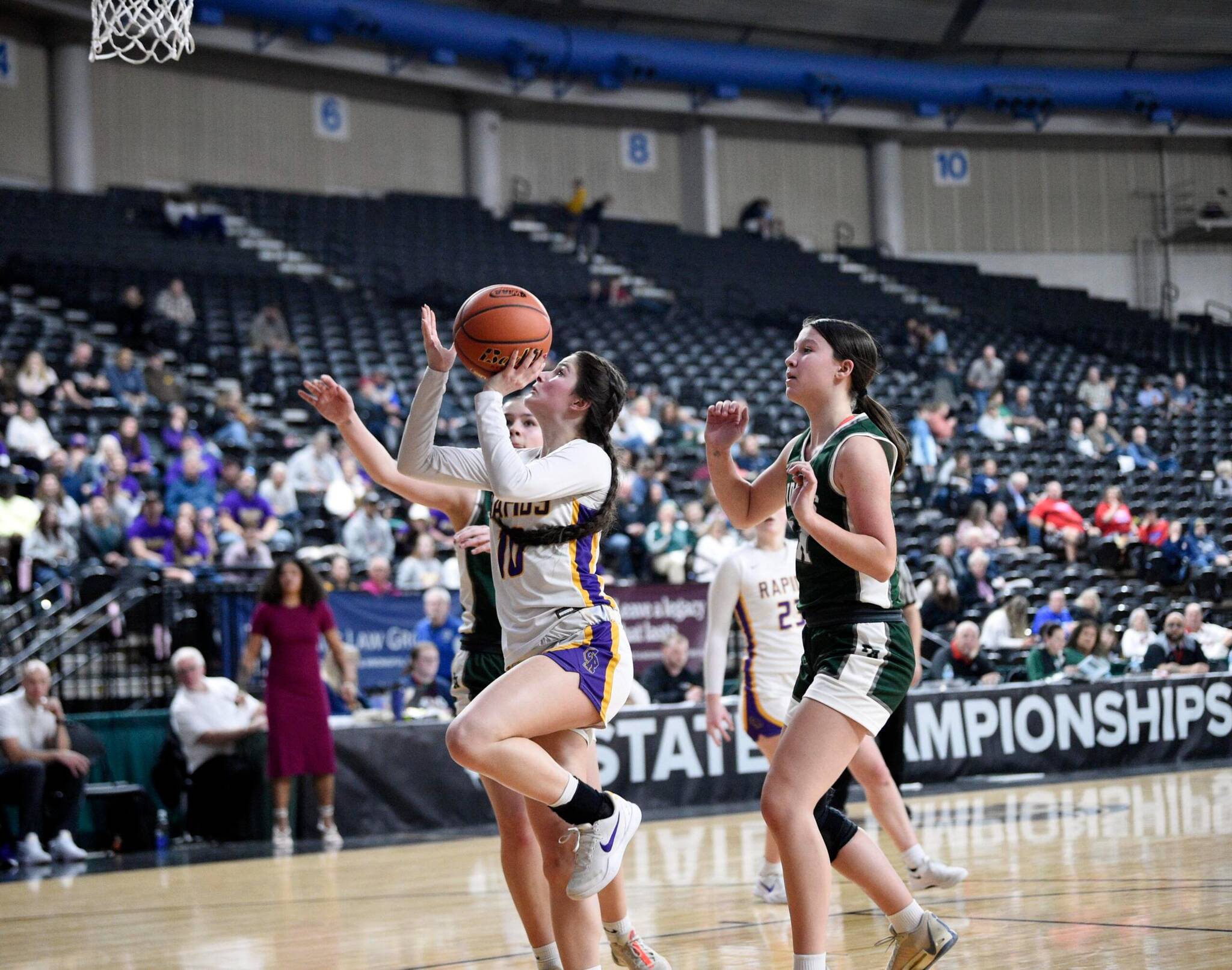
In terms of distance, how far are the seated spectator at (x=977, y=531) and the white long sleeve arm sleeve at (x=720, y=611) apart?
10.6 m

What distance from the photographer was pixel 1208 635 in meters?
14.9

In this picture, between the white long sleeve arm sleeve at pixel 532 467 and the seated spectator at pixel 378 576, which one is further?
the seated spectator at pixel 378 576

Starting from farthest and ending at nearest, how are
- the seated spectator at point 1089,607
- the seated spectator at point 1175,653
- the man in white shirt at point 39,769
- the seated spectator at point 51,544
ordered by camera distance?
the seated spectator at point 1089,607, the seated spectator at point 1175,653, the seated spectator at point 51,544, the man in white shirt at point 39,769

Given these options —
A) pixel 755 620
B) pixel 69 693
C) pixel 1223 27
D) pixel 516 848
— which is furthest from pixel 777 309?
pixel 516 848

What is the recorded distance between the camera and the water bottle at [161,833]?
10180mm

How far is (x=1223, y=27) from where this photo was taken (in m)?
31.7

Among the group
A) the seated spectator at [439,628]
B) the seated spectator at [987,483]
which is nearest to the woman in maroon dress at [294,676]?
the seated spectator at [439,628]

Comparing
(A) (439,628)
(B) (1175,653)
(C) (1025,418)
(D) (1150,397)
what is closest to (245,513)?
(A) (439,628)

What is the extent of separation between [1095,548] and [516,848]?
15.4 metres

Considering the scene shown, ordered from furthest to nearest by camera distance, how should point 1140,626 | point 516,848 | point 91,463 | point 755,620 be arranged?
point 1140,626 < point 91,463 < point 755,620 < point 516,848

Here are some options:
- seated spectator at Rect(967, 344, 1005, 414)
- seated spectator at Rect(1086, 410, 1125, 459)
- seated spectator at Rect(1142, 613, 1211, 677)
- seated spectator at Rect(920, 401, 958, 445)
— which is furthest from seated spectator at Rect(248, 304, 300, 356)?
seated spectator at Rect(1086, 410, 1125, 459)

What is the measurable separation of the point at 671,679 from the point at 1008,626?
157 inches

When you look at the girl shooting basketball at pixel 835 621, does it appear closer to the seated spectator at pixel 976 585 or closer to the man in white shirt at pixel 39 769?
the man in white shirt at pixel 39 769

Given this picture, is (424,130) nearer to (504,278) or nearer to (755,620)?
(504,278)
